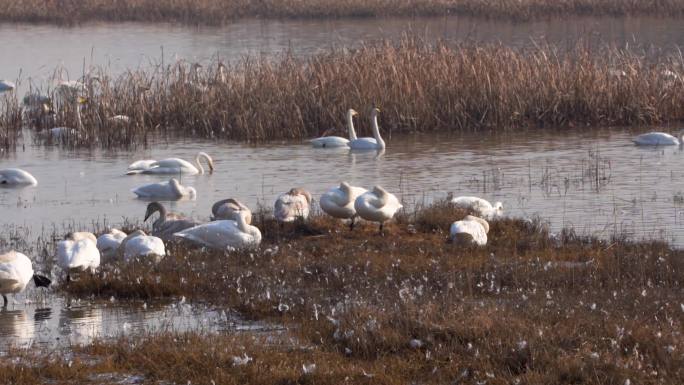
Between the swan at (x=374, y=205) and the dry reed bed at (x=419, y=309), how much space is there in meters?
0.25

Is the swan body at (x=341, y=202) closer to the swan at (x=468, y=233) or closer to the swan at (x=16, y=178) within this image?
the swan at (x=468, y=233)

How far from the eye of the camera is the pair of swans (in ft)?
63.8

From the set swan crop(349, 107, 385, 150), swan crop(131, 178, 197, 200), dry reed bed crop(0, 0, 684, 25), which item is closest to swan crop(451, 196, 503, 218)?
swan crop(131, 178, 197, 200)

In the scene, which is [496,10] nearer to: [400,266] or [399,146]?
[399,146]

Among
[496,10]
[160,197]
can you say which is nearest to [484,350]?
[160,197]

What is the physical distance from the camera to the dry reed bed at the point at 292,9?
44125 mm

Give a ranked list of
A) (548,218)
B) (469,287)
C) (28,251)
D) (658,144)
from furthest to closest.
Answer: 1. (658,144)
2. (548,218)
3. (28,251)
4. (469,287)

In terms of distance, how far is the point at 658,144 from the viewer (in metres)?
19.0

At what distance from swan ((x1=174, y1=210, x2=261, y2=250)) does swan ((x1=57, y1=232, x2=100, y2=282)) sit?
3.50 ft

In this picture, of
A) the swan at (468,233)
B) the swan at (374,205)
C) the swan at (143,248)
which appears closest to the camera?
the swan at (143,248)

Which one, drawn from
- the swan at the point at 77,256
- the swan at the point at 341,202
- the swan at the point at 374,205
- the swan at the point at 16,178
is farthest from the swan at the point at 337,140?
the swan at the point at 77,256

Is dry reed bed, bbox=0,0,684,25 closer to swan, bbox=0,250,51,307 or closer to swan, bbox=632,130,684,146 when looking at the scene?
swan, bbox=632,130,684,146

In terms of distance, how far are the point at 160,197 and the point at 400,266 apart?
6.23 metres

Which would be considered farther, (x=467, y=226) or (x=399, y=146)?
(x=399, y=146)
